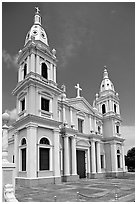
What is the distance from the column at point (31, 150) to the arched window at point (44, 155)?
0.62 metres

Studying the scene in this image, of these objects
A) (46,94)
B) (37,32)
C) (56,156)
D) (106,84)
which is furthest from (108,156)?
(37,32)

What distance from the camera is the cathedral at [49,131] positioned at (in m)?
12.0

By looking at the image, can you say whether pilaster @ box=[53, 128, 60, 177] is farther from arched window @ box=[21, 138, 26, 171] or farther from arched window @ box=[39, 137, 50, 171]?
arched window @ box=[21, 138, 26, 171]

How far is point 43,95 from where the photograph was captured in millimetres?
13109

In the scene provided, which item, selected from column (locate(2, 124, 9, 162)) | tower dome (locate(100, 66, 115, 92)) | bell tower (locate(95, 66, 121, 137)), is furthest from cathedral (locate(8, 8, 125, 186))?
column (locate(2, 124, 9, 162))

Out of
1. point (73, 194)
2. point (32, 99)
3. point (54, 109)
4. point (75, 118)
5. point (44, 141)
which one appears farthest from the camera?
point (75, 118)

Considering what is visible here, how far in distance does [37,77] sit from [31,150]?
4.52 meters

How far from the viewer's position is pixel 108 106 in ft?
70.8

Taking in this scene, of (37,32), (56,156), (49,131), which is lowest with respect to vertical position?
(56,156)

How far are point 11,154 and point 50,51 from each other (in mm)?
9115

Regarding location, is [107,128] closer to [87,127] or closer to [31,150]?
[87,127]

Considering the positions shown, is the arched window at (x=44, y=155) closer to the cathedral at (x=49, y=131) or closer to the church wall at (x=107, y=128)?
the cathedral at (x=49, y=131)

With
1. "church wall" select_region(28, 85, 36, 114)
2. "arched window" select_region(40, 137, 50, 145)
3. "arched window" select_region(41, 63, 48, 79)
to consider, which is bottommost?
"arched window" select_region(40, 137, 50, 145)

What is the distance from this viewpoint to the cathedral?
12.0m
